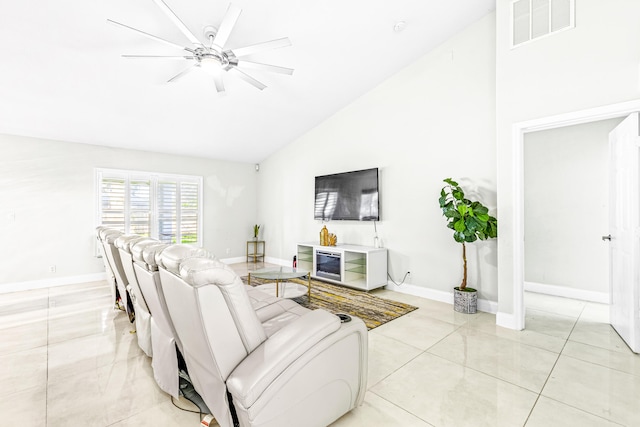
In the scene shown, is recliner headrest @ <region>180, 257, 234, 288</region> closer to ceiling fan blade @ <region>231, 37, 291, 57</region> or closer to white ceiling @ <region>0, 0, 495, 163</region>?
ceiling fan blade @ <region>231, 37, 291, 57</region>

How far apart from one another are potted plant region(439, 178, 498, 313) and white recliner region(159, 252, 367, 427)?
2.28m

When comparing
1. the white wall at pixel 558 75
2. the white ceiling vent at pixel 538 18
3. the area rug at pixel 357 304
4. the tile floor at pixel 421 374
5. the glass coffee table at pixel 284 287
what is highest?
the white ceiling vent at pixel 538 18

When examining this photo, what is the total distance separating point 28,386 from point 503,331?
401 cm

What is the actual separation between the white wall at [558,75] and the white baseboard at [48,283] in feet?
20.6

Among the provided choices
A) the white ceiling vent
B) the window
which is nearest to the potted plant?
the white ceiling vent

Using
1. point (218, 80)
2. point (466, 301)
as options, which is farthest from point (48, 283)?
point (466, 301)

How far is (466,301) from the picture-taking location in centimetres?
354

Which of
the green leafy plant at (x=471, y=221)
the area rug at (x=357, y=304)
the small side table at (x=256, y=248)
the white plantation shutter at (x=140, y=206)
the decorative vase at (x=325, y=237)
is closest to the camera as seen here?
the green leafy plant at (x=471, y=221)

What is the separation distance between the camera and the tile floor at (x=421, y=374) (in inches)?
69.1

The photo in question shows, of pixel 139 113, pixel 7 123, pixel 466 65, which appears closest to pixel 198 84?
pixel 139 113

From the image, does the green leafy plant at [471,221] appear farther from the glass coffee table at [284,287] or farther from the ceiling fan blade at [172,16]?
the ceiling fan blade at [172,16]

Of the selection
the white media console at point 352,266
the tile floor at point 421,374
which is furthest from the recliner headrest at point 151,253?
the white media console at point 352,266

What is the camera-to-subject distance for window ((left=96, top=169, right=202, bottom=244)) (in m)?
5.39

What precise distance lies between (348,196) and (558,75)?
3.09 m
